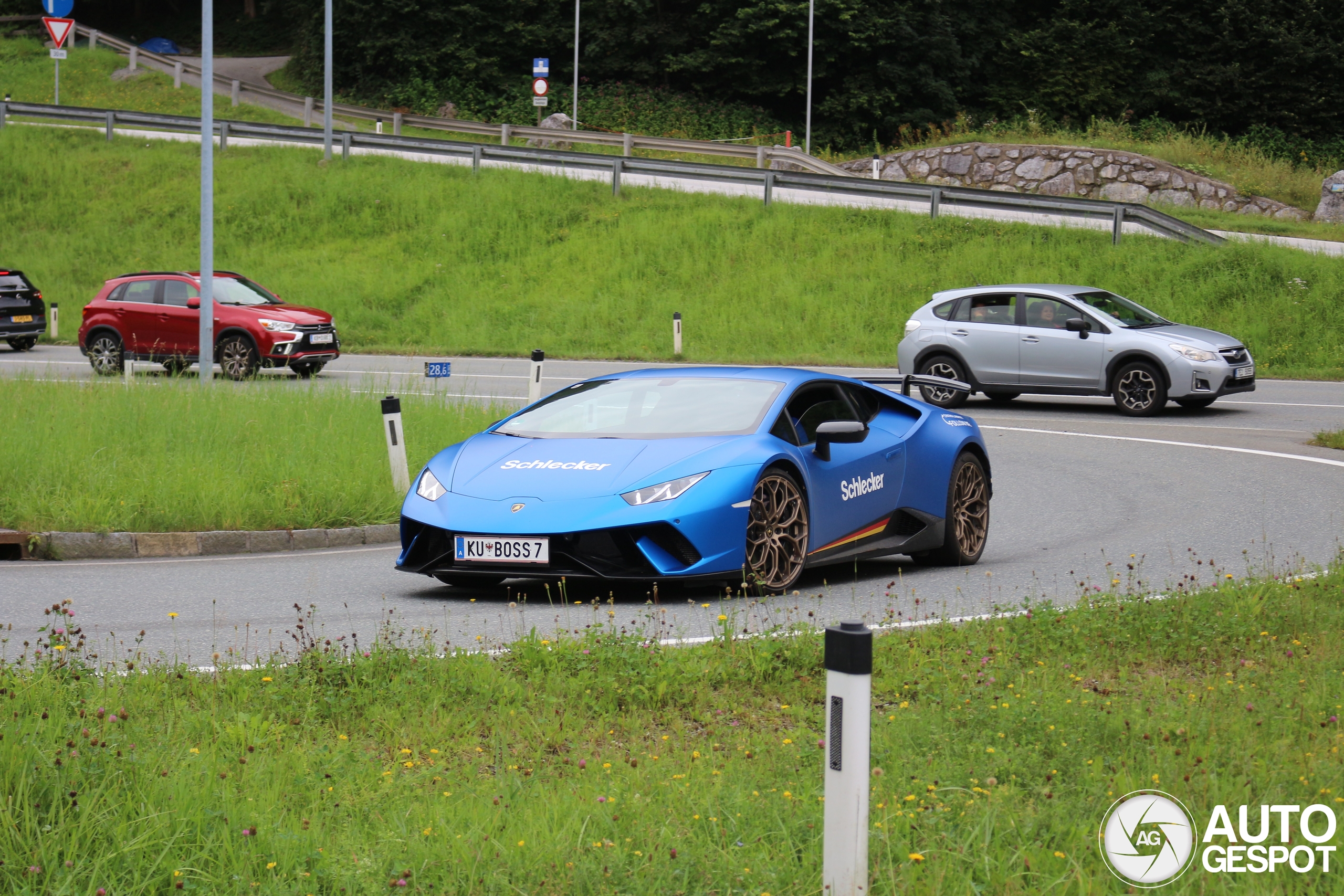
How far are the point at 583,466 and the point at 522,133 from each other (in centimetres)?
4051

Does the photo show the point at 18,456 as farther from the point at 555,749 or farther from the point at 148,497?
the point at 555,749

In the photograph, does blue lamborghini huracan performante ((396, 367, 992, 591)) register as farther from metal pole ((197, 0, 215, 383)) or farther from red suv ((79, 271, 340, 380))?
red suv ((79, 271, 340, 380))

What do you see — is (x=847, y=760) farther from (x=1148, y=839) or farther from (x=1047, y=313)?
(x=1047, y=313)

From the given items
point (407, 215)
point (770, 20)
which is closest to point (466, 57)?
point (770, 20)

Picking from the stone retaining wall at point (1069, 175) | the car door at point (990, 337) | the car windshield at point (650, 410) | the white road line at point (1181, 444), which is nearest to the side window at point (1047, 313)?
the car door at point (990, 337)

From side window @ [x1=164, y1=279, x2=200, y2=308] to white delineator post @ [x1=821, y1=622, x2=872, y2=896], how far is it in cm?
2349

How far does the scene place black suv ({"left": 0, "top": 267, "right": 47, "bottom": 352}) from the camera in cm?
3017

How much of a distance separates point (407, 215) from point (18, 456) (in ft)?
83.7

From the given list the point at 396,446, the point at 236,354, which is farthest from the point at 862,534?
the point at 236,354

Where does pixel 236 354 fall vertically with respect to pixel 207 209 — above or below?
below

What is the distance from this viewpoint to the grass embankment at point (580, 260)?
2806 centimetres

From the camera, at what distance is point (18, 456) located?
11.5 m

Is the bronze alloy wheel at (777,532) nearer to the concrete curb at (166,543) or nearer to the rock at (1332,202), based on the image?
the concrete curb at (166,543)

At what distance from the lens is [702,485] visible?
7.91m
